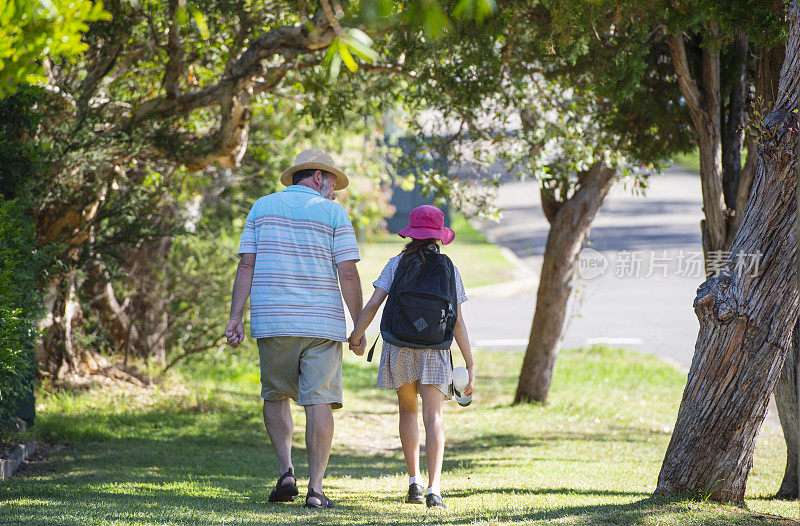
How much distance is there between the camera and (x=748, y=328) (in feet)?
15.5

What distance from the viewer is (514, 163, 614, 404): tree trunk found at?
1013 cm

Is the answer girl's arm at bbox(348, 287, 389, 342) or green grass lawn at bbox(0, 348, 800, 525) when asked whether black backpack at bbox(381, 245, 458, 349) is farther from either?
green grass lawn at bbox(0, 348, 800, 525)

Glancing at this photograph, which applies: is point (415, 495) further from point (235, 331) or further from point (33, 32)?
point (33, 32)

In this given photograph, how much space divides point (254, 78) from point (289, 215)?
3.68 metres

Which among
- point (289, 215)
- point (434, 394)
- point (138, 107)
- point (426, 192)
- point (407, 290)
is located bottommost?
point (434, 394)

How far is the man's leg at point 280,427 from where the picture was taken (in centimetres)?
500

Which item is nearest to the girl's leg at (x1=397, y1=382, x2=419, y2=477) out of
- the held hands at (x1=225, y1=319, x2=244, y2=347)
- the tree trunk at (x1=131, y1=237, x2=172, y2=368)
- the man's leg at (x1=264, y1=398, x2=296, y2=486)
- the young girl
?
the young girl

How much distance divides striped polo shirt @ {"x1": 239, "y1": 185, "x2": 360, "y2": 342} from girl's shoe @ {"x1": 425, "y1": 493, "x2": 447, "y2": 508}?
1001 mm

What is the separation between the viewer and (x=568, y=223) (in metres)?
10.2

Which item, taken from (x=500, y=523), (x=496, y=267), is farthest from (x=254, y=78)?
(x=496, y=267)

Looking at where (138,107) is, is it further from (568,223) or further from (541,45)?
(568,223)

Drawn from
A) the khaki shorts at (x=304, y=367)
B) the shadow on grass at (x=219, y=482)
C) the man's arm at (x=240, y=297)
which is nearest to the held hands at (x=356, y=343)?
the khaki shorts at (x=304, y=367)

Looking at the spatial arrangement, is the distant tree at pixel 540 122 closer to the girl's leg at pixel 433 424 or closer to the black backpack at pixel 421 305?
the black backpack at pixel 421 305

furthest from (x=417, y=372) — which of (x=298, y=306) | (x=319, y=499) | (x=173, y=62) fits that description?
(x=173, y=62)
